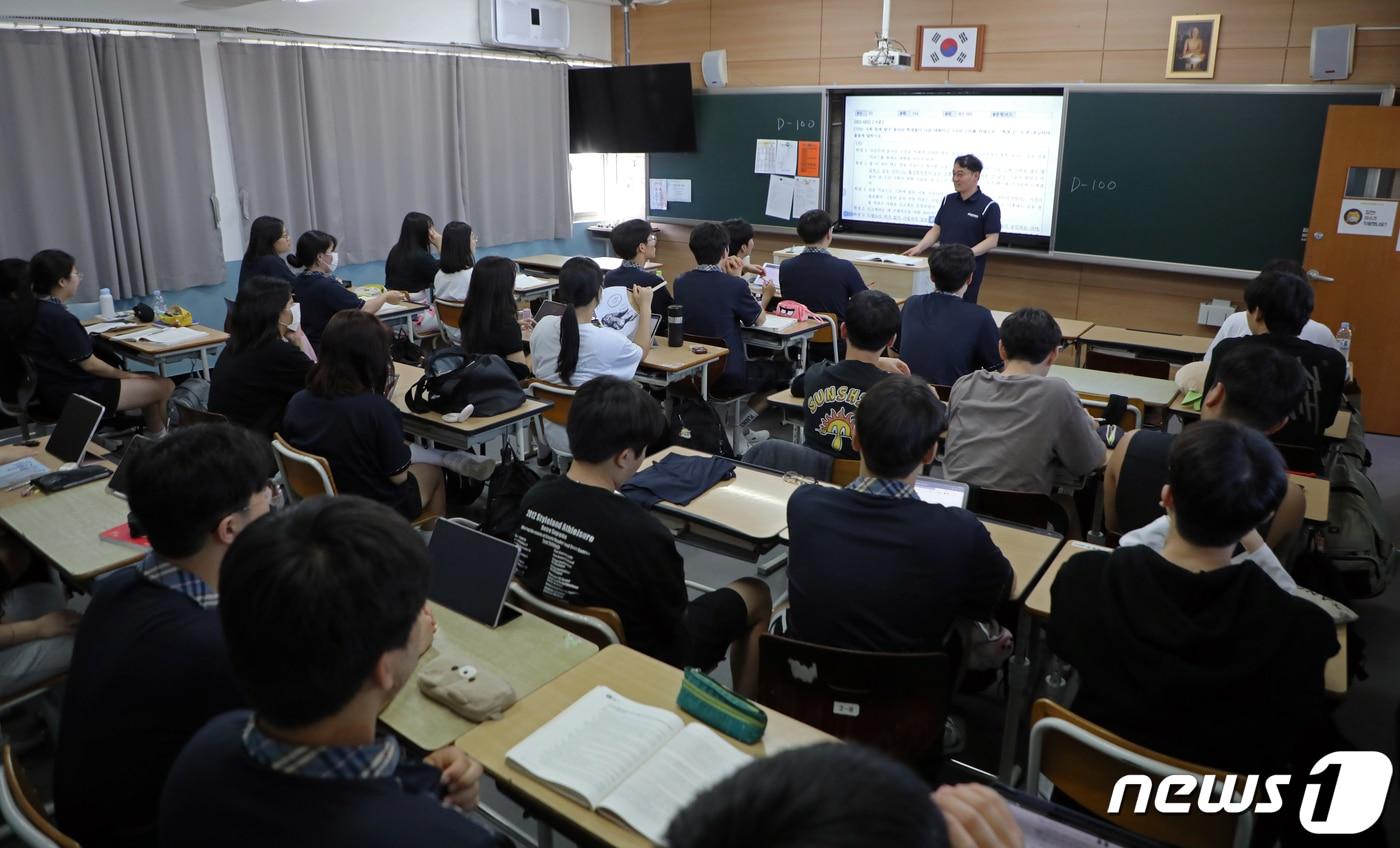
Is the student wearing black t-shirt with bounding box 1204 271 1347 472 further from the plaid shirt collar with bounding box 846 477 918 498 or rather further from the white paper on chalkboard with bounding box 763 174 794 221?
the white paper on chalkboard with bounding box 763 174 794 221

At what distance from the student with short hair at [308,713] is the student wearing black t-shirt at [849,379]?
92.1 inches

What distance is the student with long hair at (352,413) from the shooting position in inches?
124

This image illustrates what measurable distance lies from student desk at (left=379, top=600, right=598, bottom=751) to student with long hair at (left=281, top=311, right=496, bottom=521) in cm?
122

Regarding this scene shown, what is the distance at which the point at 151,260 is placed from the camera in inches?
251

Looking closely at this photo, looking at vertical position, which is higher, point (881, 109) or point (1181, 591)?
point (881, 109)

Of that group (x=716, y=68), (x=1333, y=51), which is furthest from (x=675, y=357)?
(x=716, y=68)

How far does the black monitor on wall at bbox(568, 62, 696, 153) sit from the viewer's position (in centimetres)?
854

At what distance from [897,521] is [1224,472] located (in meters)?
0.65

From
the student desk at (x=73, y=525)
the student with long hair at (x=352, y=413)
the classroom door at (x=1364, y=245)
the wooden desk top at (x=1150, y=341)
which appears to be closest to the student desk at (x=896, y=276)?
the wooden desk top at (x=1150, y=341)

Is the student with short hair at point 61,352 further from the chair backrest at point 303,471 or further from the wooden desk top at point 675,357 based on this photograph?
the wooden desk top at point 675,357

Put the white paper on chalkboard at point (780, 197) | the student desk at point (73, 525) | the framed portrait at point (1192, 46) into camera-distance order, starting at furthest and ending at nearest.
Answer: the white paper on chalkboard at point (780, 197) → the framed portrait at point (1192, 46) → the student desk at point (73, 525)

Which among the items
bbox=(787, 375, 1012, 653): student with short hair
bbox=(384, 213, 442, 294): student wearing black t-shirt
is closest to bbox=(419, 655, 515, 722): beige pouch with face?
bbox=(787, 375, 1012, 653): student with short hair

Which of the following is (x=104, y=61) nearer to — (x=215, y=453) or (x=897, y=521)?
(x=215, y=453)

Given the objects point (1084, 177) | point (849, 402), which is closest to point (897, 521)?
point (849, 402)
